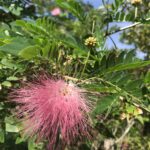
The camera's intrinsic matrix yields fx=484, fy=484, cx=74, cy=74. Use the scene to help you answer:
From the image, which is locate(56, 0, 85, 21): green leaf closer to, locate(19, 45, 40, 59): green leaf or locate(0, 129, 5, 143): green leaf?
locate(19, 45, 40, 59): green leaf

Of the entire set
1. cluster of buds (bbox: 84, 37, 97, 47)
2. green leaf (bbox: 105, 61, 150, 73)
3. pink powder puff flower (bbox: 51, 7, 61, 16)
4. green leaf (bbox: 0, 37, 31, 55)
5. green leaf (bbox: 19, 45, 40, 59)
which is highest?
pink powder puff flower (bbox: 51, 7, 61, 16)

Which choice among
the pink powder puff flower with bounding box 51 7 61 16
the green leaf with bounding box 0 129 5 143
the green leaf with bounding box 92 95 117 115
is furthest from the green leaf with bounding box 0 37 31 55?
the pink powder puff flower with bounding box 51 7 61 16

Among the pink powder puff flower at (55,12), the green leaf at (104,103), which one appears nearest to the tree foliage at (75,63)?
the green leaf at (104,103)

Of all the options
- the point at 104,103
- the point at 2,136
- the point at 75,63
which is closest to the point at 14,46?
the point at 75,63

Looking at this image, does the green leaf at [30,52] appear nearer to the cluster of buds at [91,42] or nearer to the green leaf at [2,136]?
the cluster of buds at [91,42]

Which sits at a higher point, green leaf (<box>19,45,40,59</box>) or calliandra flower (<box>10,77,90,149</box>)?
green leaf (<box>19,45,40,59</box>)

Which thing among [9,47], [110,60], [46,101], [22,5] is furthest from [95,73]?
[22,5]

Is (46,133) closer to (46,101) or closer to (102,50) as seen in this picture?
(46,101)

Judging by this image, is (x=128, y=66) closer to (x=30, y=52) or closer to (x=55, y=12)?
(x=30, y=52)

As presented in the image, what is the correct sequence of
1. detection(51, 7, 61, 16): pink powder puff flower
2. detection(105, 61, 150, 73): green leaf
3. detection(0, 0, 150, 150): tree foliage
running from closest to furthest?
detection(105, 61, 150, 73): green leaf < detection(0, 0, 150, 150): tree foliage < detection(51, 7, 61, 16): pink powder puff flower
